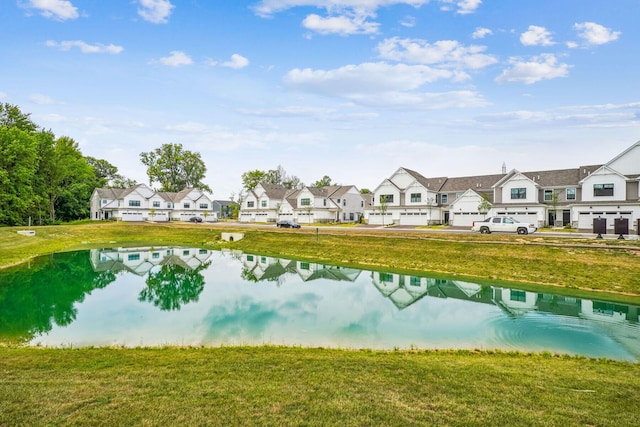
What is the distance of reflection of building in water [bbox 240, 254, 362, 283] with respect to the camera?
24469 mm

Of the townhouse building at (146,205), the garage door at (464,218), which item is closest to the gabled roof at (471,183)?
the garage door at (464,218)

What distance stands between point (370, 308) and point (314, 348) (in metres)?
6.37

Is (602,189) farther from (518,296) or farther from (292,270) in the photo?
(292,270)

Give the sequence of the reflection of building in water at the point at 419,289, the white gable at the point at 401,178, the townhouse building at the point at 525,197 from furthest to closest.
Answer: the white gable at the point at 401,178, the townhouse building at the point at 525,197, the reflection of building in water at the point at 419,289

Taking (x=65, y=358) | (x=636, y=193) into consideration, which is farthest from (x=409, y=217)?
(x=65, y=358)

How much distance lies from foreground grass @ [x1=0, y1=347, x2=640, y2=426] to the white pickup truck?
2456 cm

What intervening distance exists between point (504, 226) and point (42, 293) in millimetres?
33988

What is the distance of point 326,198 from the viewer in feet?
207

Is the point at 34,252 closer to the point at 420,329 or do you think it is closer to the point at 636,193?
the point at 420,329

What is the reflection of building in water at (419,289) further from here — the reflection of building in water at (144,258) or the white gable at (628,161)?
the white gable at (628,161)

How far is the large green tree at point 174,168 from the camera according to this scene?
93000mm

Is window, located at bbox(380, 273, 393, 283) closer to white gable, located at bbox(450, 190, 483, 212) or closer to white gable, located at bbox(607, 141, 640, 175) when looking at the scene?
white gable, located at bbox(450, 190, 483, 212)

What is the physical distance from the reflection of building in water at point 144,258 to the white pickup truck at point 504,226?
Answer: 25377 mm

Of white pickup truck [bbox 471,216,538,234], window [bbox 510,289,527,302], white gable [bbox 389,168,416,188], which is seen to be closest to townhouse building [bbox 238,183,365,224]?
white gable [bbox 389,168,416,188]
